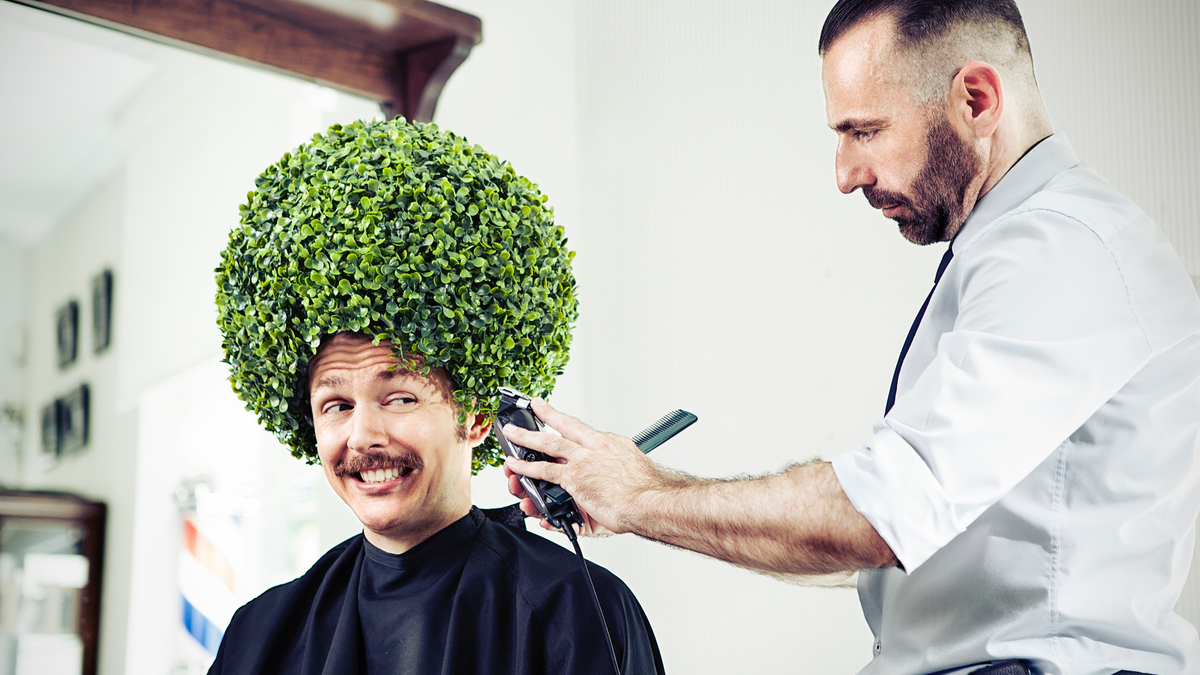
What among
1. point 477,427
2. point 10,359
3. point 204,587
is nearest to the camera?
point 477,427

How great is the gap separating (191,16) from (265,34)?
161mm

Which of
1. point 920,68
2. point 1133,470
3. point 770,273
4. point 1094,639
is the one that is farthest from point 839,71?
point 770,273

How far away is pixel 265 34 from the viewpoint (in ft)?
7.22

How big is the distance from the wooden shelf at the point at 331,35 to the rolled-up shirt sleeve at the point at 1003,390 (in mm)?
1646

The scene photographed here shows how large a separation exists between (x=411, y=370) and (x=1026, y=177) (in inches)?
34.8

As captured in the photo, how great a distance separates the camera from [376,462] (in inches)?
56.0

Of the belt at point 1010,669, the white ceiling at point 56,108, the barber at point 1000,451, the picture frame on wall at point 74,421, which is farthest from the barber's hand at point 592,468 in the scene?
the white ceiling at point 56,108

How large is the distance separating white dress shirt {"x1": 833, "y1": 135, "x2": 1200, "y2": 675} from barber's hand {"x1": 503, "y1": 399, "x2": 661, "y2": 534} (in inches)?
10.4

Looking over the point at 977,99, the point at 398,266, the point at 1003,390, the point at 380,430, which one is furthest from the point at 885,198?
the point at 380,430

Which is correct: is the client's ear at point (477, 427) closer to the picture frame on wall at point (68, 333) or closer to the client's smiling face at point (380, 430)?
the client's smiling face at point (380, 430)

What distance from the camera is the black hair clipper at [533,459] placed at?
4.16ft

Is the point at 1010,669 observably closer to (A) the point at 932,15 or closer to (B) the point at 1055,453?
(B) the point at 1055,453

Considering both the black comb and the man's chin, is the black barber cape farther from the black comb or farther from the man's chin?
the man's chin

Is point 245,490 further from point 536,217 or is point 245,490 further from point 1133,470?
point 1133,470
